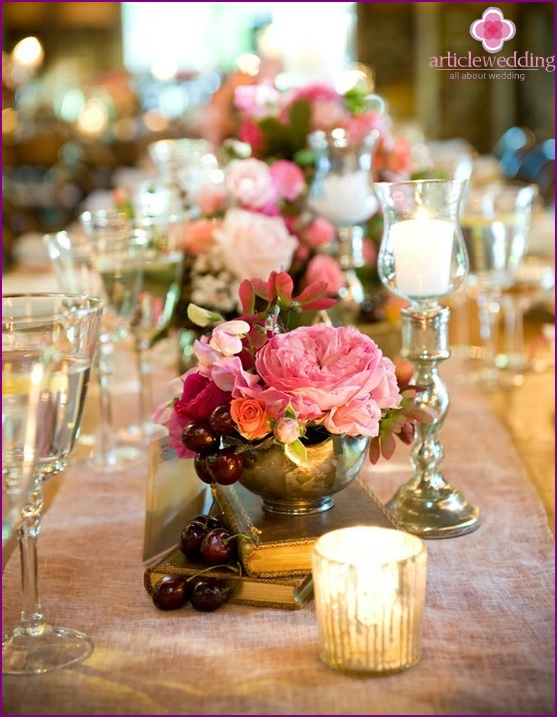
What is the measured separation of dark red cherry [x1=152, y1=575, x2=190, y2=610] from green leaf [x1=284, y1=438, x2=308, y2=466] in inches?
6.2

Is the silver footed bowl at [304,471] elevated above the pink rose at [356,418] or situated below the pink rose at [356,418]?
below

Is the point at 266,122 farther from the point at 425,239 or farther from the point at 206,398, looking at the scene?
the point at 206,398

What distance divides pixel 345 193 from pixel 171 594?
113cm

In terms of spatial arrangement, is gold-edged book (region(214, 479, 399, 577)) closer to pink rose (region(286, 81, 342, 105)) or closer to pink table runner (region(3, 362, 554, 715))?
pink table runner (region(3, 362, 554, 715))

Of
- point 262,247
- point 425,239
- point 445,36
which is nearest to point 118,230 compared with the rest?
point 262,247

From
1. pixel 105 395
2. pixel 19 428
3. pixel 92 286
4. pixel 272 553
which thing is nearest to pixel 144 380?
pixel 105 395

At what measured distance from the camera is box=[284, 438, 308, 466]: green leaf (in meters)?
1.01

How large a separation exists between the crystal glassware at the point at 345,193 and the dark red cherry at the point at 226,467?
38.5 inches

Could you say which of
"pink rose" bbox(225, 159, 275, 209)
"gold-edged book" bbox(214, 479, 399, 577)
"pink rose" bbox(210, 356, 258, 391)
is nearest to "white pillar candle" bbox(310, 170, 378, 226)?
"pink rose" bbox(225, 159, 275, 209)

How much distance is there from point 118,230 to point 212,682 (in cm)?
94

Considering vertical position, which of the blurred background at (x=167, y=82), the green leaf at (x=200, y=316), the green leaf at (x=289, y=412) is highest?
the blurred background at (x=167, y=82)

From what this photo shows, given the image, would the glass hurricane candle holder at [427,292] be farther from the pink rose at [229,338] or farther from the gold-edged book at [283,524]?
the pink rose at [229,338]

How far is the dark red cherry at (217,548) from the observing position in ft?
3.38

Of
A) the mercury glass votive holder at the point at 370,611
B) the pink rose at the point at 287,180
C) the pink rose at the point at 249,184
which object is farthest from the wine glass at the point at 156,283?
the mercury glass votive holder at the point at 370,611
